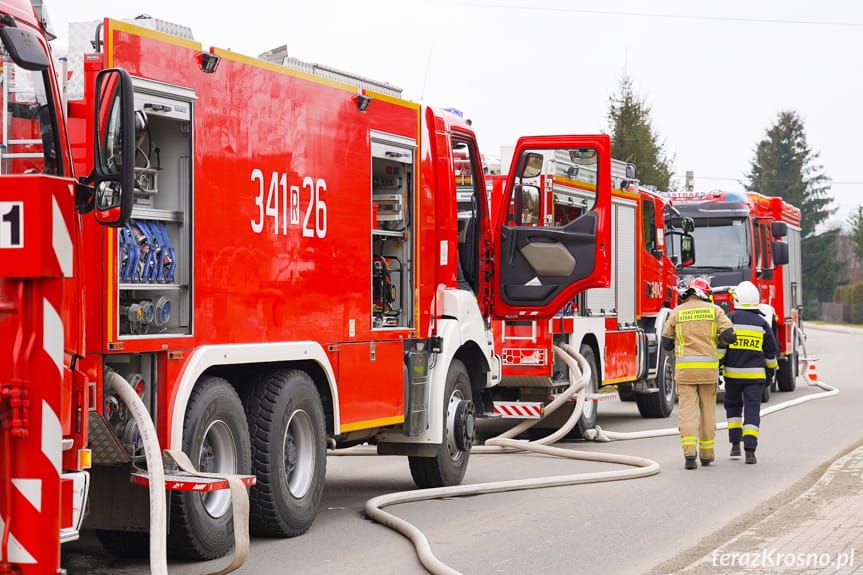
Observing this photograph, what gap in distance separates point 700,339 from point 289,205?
5.53 m

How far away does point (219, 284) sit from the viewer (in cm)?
733

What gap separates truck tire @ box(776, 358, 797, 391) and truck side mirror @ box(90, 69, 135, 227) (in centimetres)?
1922

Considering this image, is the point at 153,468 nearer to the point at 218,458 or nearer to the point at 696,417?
the point at 218,458

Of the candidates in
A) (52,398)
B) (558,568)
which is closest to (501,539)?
(558,568)

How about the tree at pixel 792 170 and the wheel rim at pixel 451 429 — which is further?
the tree at pixel 792 170

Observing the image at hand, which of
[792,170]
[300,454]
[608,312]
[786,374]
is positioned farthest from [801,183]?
[300,454]

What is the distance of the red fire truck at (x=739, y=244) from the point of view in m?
21.2

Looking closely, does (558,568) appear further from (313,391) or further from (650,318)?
(650,318)

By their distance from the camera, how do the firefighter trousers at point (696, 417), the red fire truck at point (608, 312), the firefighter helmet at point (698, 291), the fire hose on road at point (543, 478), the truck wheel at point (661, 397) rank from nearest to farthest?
the fire hose on road at point (543, 478) < the firefighter trousers at point (696, 417) < the firefighter helmet at point (698, 291) < the red fire truck at point (608, 312) < the truck wheel at point (661, 397)

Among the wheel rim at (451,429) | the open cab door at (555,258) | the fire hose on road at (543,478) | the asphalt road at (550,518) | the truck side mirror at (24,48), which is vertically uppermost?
the truck side mirror at (24,48)

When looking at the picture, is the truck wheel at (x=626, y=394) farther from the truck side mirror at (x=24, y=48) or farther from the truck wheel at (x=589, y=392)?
the truck side mirror at (x=24, y=48)

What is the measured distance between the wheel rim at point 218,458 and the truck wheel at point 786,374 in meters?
17.5

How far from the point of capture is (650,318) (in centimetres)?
1767

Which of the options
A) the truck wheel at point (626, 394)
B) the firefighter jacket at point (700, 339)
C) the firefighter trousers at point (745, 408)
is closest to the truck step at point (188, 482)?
the firefighter jacket at point (700, 339)
